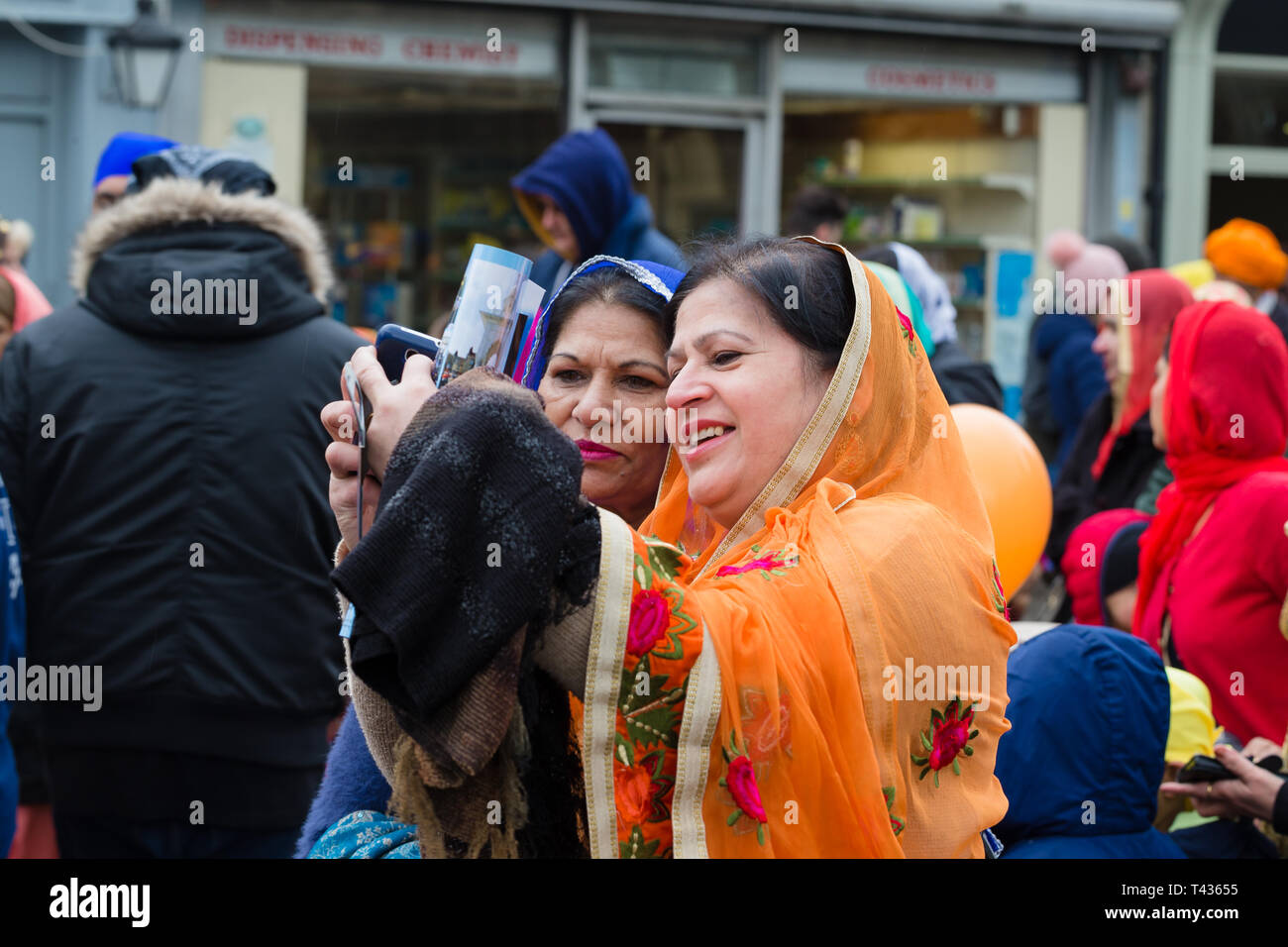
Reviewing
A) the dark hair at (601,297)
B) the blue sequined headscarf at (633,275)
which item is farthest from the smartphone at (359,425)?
the dark hair at (601,297)

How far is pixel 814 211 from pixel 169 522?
4.02m

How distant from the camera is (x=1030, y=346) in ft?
21.8

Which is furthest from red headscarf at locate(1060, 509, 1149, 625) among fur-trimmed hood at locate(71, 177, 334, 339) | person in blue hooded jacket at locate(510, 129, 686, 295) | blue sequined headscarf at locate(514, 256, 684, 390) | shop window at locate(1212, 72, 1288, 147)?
shop window at locate(1212, 72, 1288, 147)

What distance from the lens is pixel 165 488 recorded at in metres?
3.15

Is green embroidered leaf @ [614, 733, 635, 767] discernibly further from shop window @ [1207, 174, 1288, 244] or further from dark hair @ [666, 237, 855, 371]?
shop window @ [1207, 174, 1288, 244]

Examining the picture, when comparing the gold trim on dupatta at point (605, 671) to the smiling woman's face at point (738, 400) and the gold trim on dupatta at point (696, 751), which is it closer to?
the gold trim on dupatta at point (696, 751)

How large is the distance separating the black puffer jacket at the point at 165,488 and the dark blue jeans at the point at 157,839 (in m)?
0.17

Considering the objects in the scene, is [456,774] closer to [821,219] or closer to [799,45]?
[821,219]

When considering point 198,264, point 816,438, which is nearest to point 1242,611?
point 816,438

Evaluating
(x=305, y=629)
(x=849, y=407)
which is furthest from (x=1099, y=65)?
(x=849, y=407)

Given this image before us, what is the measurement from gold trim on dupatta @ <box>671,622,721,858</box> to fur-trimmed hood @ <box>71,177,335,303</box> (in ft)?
6.96

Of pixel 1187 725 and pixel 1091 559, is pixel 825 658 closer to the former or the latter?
pixel 1187 725

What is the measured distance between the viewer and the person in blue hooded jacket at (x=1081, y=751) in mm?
2451

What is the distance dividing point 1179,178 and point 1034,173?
3.47 ft
